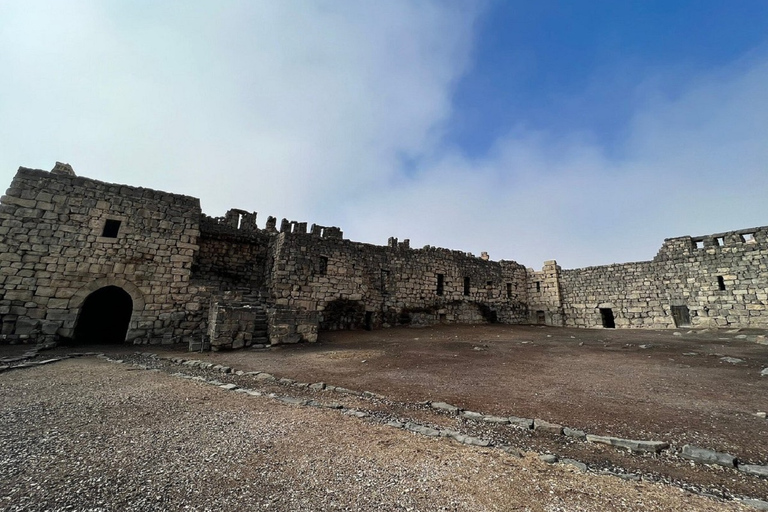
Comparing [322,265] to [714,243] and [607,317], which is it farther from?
[714,243]

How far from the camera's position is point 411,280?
1973cm

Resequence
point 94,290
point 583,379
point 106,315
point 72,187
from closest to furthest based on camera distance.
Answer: point 583,379 < point 94,290 < point 72,187 < point 106,315

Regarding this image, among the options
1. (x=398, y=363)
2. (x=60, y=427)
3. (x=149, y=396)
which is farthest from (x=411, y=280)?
(x=60, y=427)

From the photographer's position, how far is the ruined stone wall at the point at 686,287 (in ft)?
51.0

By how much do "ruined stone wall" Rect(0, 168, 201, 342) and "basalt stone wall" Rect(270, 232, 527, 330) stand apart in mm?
4527

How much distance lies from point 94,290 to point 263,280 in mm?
7284

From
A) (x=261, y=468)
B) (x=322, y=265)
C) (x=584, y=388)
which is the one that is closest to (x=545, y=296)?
(x=322, y=265)

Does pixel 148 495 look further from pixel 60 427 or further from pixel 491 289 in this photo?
pixel 491 289

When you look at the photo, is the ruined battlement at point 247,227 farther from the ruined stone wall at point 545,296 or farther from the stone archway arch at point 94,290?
the ruined stone wall at point 545,296

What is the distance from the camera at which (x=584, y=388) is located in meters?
6.11

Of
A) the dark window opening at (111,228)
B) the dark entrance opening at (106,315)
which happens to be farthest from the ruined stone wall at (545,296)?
the dark window opening at (111,228)

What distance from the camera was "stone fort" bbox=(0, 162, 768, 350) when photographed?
11.0 metres

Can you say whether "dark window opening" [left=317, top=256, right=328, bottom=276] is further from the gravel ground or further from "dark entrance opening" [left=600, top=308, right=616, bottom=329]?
"dark entrance opening" [left=600, top=308, right=616, bottom=329]

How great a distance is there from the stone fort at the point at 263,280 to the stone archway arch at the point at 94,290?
1.9 inches
